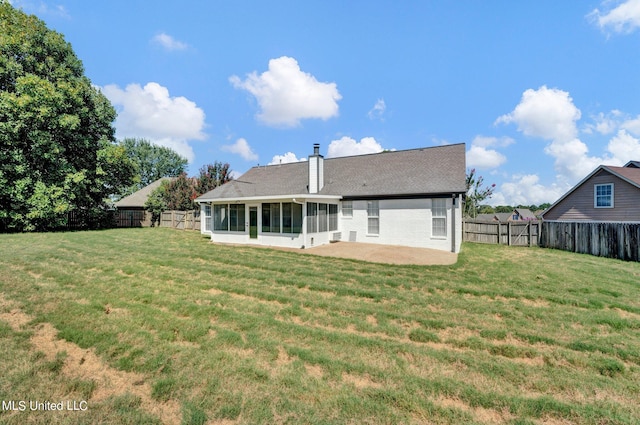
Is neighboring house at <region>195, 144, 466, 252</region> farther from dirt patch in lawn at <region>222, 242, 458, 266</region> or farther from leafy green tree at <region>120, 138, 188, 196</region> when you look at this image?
leafy green tree at <region>120, 138, 188, 196</region>

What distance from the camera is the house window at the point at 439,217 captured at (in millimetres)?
13047

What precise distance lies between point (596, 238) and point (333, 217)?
39.8 ft

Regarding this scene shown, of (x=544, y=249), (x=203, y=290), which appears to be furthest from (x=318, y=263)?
(x=544, y=249)

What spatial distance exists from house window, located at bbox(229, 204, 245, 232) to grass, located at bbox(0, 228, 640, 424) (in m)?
7.84

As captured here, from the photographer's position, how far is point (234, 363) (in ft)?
11.4

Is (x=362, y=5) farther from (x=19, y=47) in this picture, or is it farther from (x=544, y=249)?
(x=19, y=47)

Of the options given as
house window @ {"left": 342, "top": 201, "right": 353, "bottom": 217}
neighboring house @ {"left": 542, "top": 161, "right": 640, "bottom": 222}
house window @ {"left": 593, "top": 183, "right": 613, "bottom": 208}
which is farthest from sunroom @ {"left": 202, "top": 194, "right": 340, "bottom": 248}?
house window @ {"left": 593, "top": 183, "right": 613, "bottom": 208}

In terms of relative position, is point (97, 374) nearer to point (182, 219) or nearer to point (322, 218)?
point (322, 218)

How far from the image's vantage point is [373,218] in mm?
14805

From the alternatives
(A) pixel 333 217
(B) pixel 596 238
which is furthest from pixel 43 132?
(B) pixel 596 238

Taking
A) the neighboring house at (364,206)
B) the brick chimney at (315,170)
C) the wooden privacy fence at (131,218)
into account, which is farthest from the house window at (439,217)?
the wooden privacy fence at (131,218)

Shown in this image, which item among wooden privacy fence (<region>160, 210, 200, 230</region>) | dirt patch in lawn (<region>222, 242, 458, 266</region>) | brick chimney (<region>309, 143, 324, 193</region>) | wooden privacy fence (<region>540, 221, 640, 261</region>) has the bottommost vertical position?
dirt patch in lawn (<region>222, 242, 458, 266</region>)

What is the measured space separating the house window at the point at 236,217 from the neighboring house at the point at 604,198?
66.6ft

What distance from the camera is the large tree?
57.1 ft
